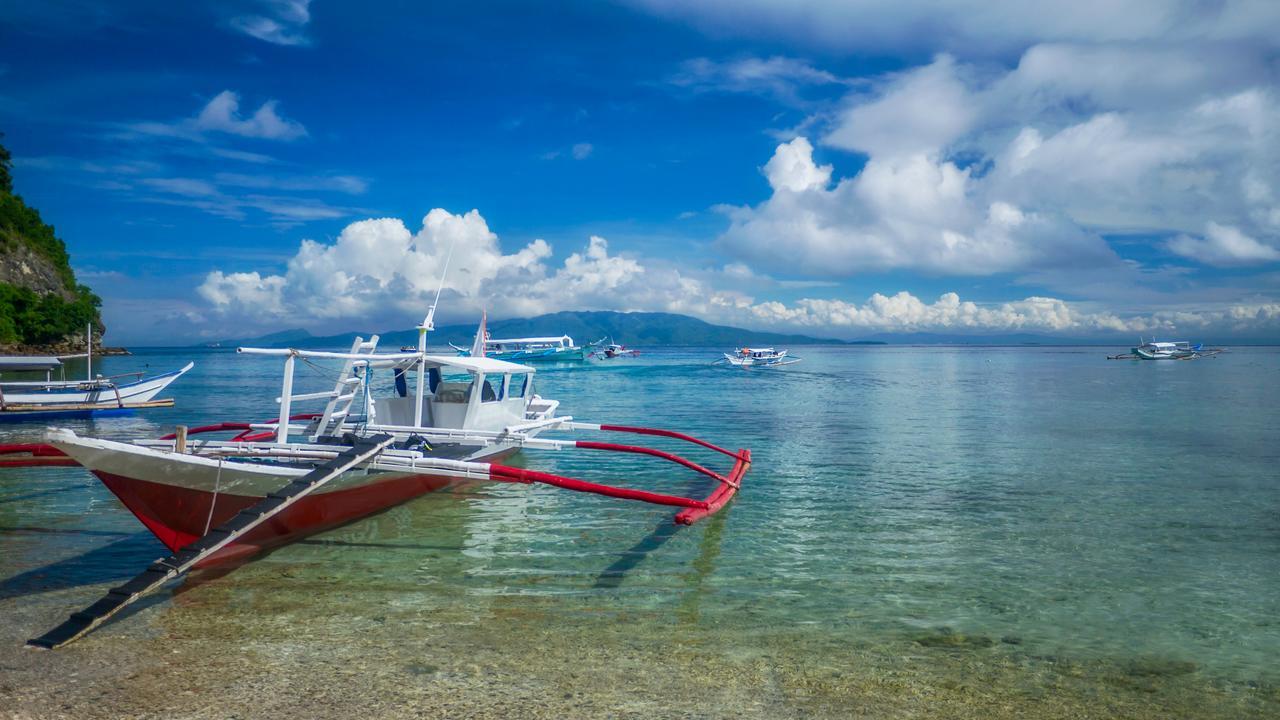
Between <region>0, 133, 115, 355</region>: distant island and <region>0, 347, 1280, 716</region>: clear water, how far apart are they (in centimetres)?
9012

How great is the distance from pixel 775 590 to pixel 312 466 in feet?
23.8

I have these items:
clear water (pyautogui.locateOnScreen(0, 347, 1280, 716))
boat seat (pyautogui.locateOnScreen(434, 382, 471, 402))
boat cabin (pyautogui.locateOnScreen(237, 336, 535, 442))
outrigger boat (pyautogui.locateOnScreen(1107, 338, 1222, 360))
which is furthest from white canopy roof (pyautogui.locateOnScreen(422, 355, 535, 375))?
outrigger boat (pyautogui.locateOnScreen(1107, 338, 1222, 360))

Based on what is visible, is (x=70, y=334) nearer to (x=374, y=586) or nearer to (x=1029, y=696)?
(x=374, y=586)

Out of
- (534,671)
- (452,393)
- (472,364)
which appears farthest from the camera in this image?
(452,393)

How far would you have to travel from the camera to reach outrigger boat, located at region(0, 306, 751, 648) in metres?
8.57

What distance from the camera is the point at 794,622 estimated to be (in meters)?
8.41

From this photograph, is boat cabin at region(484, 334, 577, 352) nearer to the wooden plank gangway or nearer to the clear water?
the clear water

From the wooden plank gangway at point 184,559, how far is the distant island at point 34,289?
93.5m

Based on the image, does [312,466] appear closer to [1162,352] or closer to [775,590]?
[775,590]

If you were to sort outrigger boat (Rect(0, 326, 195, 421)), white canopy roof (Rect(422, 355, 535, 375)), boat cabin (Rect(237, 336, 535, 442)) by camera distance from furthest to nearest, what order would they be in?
outrigger boat (Rect(0, 326, 195, 421)) → white canopy roof (Rect(422, 355, 535, 375)) → boat cabin (Rect(237, 336, 535, 442))

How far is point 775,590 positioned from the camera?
9.61 meters

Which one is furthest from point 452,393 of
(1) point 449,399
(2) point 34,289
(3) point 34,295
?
(2) point 34,289

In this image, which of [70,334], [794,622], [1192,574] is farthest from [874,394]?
[70,334]

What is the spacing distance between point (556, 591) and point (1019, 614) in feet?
18.4
